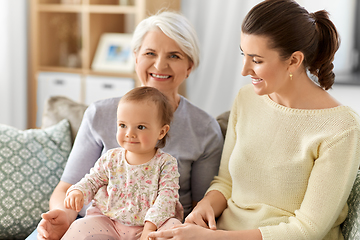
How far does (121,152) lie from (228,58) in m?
2.63

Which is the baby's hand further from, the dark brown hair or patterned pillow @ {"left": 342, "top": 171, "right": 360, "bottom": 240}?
patterned pillow @ {"left": 342, "top": 171, "right": 360, "bottom": 240}

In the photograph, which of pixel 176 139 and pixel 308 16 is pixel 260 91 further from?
pixel 176 139

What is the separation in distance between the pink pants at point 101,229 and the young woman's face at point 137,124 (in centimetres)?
26

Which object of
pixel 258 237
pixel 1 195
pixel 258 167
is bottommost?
pixel 1 195

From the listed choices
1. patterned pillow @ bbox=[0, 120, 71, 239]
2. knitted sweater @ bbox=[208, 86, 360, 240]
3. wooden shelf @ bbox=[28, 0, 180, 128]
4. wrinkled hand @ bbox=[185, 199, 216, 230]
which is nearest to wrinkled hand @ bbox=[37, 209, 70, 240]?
patterned pillow @ bbox=[0, 120, 71, 239]

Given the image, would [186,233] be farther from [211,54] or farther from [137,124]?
[211,54]

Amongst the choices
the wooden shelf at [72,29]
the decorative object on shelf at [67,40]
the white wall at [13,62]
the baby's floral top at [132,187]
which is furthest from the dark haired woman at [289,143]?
the decorative object on shelf at [67,40]

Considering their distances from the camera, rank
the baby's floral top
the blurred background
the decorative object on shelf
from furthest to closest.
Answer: the decorative object on shelf → the blurred background → the baby's floral top

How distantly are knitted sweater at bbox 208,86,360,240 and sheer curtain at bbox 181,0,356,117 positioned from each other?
7.54ft

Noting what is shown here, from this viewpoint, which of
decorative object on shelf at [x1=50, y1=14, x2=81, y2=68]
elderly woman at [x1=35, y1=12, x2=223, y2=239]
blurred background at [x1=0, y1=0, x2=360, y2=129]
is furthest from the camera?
decorative object on shelf at [x1=50, y1=14, x2=81, y2=68]

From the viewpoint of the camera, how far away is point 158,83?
1.67m

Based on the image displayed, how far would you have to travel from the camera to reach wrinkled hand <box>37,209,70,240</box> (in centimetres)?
136

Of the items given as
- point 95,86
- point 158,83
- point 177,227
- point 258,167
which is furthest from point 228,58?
point 177,227

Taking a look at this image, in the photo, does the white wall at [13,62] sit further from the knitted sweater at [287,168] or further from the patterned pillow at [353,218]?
the patterned pillow at [353,218]
